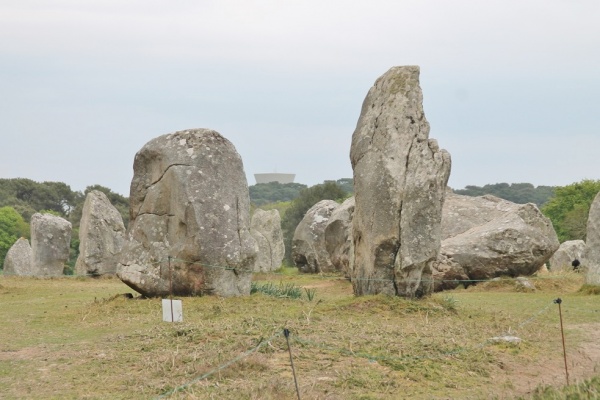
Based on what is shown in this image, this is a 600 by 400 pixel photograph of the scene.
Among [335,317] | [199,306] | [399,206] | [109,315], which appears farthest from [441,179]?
[109,315]

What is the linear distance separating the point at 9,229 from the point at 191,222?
41391 millimetres

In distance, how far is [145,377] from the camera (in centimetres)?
997

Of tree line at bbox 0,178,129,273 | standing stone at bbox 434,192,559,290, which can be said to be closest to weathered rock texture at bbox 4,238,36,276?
standing stone at bbox 434,192,559,290

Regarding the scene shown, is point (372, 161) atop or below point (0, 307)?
atop

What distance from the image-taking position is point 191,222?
16812 mm

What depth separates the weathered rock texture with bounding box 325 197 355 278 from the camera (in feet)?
91.2

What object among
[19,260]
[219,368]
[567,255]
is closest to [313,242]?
[567,255]

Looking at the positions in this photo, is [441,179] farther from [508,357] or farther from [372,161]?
[508,357]

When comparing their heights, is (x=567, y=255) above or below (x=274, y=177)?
below

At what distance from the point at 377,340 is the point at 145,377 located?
3.44 meters

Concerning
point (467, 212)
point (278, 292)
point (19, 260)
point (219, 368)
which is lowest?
point (219, 368)

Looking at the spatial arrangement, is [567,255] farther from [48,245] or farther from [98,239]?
[48,245]

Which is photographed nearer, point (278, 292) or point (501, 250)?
point (278, 292)

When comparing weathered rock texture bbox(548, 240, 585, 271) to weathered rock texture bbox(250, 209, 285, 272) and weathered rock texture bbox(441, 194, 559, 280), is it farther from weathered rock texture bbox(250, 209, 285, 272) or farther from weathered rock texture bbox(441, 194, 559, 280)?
weathered rock texture bbox(250, 209, 285, 272)
